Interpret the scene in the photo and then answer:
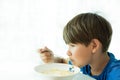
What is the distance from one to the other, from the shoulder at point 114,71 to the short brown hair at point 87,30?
110mm

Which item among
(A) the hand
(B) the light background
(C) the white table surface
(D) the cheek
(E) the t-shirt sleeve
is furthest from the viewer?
(B) the light background

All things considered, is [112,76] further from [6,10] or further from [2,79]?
[6,10]

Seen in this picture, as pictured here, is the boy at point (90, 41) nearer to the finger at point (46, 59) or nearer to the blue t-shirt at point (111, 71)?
the blue t-shirt at point (111, 71)

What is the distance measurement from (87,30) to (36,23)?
74 centimetres

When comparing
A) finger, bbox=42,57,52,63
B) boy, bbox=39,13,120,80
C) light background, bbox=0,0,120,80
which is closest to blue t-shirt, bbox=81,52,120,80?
boy, bbox=39,13,120,80

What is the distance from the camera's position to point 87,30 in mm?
1053

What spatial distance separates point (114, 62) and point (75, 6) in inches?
29.2

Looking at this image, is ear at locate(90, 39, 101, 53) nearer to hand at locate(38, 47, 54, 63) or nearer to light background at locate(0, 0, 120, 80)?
hand at locate(38, 47, 54, 63)

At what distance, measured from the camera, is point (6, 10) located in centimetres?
170

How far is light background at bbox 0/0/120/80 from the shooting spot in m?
1.69

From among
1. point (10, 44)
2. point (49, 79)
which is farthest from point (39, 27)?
point (49, 79)

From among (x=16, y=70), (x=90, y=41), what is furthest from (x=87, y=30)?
(x=16, y=70)

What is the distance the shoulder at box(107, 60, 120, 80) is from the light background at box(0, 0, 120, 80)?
631mm

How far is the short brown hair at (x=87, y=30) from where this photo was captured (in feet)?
3.46
